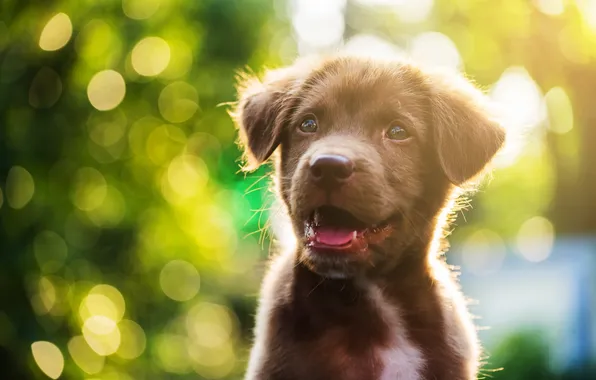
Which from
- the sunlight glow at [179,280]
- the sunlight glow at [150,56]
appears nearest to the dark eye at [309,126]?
the sunlight glow at [150,56]

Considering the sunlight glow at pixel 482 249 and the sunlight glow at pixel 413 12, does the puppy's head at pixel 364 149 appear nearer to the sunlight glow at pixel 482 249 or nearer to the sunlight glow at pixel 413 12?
the sunlight glow at pixel 413 12

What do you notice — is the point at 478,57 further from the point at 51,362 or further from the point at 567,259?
the point at 51,362

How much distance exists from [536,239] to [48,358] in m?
16.7

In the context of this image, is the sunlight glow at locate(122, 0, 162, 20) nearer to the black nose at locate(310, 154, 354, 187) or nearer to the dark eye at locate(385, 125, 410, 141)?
the dark eye at locate(385, 125, 410, 141)

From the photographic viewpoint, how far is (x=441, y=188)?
3.67m

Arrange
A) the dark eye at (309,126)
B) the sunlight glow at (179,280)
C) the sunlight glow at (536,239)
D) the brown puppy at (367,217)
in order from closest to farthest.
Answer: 1. the brown puppy at (367,217)
2. the dark eye at (309,126)
3. the sunlight glow at (179,280)
4. the sunlight glow at (536,239)

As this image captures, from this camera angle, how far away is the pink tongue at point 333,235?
3031mm

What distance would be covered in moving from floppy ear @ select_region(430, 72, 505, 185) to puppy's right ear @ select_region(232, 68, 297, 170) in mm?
805

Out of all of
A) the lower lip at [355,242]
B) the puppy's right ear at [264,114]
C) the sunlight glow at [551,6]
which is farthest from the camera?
the sunlight glow at [551,6]

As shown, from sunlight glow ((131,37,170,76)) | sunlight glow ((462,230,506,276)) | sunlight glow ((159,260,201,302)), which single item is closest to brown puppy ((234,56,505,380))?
sunlight glow ((131,37,170,76))

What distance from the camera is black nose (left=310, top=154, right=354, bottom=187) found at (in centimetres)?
300

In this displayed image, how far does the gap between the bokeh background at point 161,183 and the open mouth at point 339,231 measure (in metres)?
0.70

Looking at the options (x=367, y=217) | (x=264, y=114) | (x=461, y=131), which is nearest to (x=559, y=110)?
(x=461, y=131)

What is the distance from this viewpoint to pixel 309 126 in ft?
12.0
